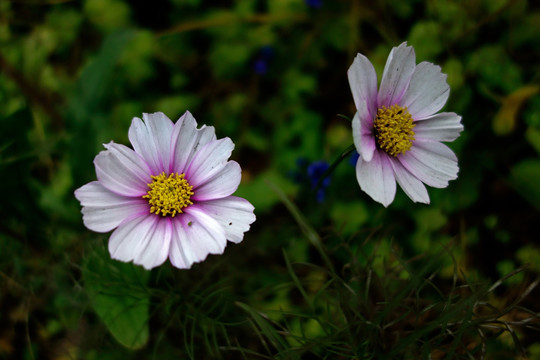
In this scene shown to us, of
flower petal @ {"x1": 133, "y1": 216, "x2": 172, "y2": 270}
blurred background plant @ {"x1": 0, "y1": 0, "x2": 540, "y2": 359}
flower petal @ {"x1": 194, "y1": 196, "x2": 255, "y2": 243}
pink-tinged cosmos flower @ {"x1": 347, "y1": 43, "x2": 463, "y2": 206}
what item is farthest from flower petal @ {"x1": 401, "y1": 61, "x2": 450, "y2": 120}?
flower petal @ {"x1": 133, "y1": 216, "x2": 172, "y2": 270}

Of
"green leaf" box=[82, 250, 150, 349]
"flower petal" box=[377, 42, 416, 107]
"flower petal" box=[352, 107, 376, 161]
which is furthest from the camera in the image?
"green leaf" box=[82, 250, 150, 349]

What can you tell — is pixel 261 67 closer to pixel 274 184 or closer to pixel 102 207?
pixel 274 184

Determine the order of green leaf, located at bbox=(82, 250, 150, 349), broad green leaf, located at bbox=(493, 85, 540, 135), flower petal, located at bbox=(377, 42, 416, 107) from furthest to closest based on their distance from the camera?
broad green leaf, located at bbox=(493, 85, 540, 135) < green leaf, located at bbox=(82, 250, 150, 349) < flower petal, located at bbox=(377, 42, 416, 107)

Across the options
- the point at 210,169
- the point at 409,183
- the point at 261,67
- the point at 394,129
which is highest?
the point at 261,67

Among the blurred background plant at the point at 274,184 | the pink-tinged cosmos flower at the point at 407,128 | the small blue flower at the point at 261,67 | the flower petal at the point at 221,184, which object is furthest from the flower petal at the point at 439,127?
the small blue flower at the point at 261,67

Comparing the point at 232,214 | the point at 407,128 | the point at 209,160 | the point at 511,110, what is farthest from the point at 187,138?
the point at 511,110

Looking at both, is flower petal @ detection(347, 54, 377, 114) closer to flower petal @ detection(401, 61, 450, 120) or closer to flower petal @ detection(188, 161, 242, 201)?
flower petal @ detection(401, 61, 450, 120)

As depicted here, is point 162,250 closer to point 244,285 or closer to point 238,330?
point 238,330

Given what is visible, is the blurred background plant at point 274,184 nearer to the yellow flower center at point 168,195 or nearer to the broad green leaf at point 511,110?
the broad green leaf at point 511,110
